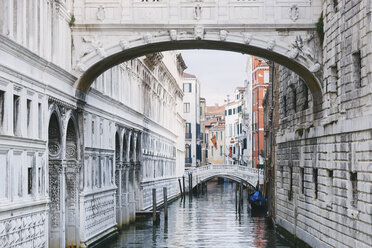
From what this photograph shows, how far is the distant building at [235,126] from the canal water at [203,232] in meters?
40.8

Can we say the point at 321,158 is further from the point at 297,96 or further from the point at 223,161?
the point at 223,161

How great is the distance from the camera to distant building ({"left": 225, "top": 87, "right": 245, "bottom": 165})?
74688mm

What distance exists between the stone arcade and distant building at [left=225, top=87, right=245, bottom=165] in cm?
5223

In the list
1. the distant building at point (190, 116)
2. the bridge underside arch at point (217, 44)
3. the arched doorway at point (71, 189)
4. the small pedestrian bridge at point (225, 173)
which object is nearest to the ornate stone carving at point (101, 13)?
the bridge underside arch at point (217, 44)

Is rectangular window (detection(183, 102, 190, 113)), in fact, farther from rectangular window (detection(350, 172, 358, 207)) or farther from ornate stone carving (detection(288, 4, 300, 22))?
rectangular window (detection(350, 172, 358, 207))

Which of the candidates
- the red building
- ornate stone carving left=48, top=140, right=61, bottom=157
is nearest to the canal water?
ornate stone carving left=48, top=140, right=61, bottom=157

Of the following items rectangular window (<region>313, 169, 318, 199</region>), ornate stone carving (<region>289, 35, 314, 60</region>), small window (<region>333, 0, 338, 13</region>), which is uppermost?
small window (<region>333, 0, 338, 13</region>)

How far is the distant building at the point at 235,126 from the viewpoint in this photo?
74688mm

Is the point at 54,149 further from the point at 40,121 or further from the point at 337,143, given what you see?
the point at 337,143

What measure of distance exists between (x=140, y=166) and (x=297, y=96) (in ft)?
31.4

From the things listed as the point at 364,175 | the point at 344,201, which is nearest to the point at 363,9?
the point at 364,175

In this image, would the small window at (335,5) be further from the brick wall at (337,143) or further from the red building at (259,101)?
the red building at (259,101)

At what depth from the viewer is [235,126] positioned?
80188 mm

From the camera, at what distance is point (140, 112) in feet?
89.2
